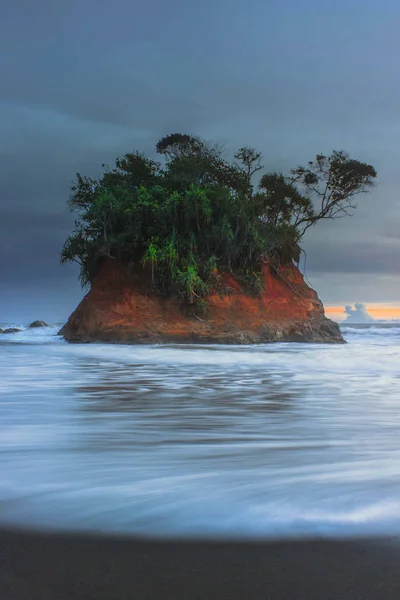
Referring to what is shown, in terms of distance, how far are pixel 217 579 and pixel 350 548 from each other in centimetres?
38

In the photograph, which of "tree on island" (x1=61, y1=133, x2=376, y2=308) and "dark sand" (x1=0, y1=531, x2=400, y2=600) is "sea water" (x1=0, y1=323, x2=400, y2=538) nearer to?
"dark sand" (x1=0, y1=531, x2=400, y2=600)

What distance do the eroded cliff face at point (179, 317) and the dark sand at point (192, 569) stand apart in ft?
46.5

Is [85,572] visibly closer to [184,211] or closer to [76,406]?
[76,406]

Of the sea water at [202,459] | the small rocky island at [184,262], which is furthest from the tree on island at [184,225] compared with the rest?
the sea water at [202,459]

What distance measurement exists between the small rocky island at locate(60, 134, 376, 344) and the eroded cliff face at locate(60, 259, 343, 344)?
1.4 inches

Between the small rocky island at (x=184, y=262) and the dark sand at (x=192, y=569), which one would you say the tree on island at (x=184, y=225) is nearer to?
the small rocky island at (x=184, y=262)

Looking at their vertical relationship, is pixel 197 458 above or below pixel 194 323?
below

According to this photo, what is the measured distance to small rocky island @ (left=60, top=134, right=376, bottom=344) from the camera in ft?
53.2

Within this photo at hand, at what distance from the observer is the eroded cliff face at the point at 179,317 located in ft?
51.6

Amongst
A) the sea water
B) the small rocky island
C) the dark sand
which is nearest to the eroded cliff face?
the small rocky island

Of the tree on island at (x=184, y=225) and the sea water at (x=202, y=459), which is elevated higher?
the tree on island at (x=184, y=225)

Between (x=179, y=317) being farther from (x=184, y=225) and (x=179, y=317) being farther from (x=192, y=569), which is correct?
(x=192, y=569)

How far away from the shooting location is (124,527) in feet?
4.78

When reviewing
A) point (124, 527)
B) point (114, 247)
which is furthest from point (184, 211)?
point (124, 527)
